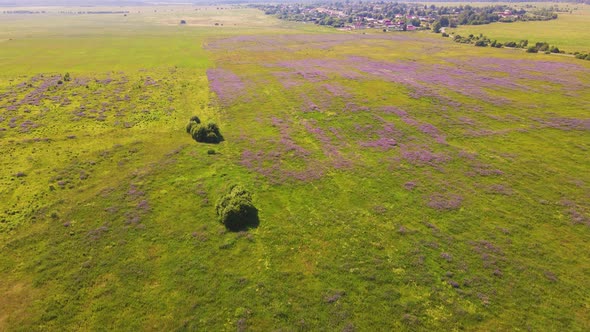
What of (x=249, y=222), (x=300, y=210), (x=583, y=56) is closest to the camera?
(x=249, y=222)

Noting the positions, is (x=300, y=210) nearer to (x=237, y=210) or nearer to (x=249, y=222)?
(x=249, y=222)

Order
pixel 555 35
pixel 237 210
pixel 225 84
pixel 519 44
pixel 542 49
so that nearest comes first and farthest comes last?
pixel 237 210, pixel 225 84, pixel 542 49, pixel 519 44, pixel 555 35

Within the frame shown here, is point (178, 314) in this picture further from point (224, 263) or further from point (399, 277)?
point (399, 277)

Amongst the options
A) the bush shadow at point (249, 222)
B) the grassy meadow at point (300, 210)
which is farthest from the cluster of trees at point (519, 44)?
the bush shadow at point (249, 222)

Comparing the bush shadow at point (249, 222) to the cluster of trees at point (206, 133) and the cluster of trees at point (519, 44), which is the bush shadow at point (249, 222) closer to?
the cluster of trees at point (206, 133)

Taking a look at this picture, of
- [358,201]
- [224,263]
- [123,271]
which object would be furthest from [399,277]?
[123,271]

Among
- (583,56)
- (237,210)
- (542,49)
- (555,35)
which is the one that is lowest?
(237,210)

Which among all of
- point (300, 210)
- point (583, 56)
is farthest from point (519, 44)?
point (300, 210)
